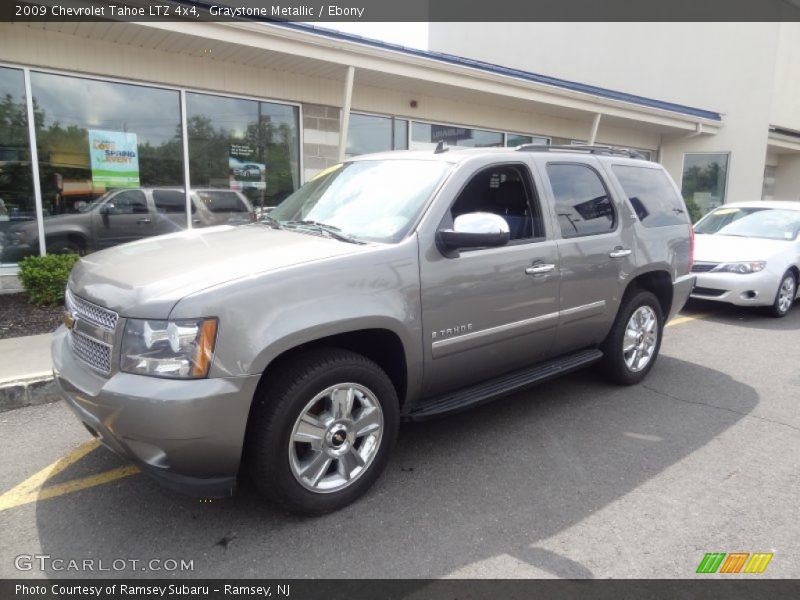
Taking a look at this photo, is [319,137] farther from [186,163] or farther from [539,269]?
[539,269]

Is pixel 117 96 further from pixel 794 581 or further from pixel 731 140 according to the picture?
pixel 731 140

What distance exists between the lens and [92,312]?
9.17 ft

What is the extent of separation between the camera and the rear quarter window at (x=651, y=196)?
4773 millimetres

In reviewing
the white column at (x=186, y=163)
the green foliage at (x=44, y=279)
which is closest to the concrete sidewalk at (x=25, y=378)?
the green foliage at (x=44, y=279)

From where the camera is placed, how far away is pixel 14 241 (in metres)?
7.77

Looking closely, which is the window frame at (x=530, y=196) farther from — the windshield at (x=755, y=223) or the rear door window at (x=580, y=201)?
the windshield at (x=755, y=223)

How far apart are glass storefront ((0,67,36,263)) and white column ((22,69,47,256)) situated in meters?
0.05

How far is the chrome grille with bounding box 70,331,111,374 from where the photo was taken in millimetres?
2650

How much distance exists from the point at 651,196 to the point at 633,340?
51.3 inches

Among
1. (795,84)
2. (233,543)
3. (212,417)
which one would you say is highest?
(795,84)

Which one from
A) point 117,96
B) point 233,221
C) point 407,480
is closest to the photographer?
point 407,480

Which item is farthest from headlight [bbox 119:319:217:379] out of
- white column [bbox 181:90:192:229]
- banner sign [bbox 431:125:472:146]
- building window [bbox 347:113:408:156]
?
banner sign [bbox 431:125:472:146]

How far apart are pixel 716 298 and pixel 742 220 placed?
2.04 meters

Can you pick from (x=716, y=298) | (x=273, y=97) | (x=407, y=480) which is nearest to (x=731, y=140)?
(x=716, y=298)
